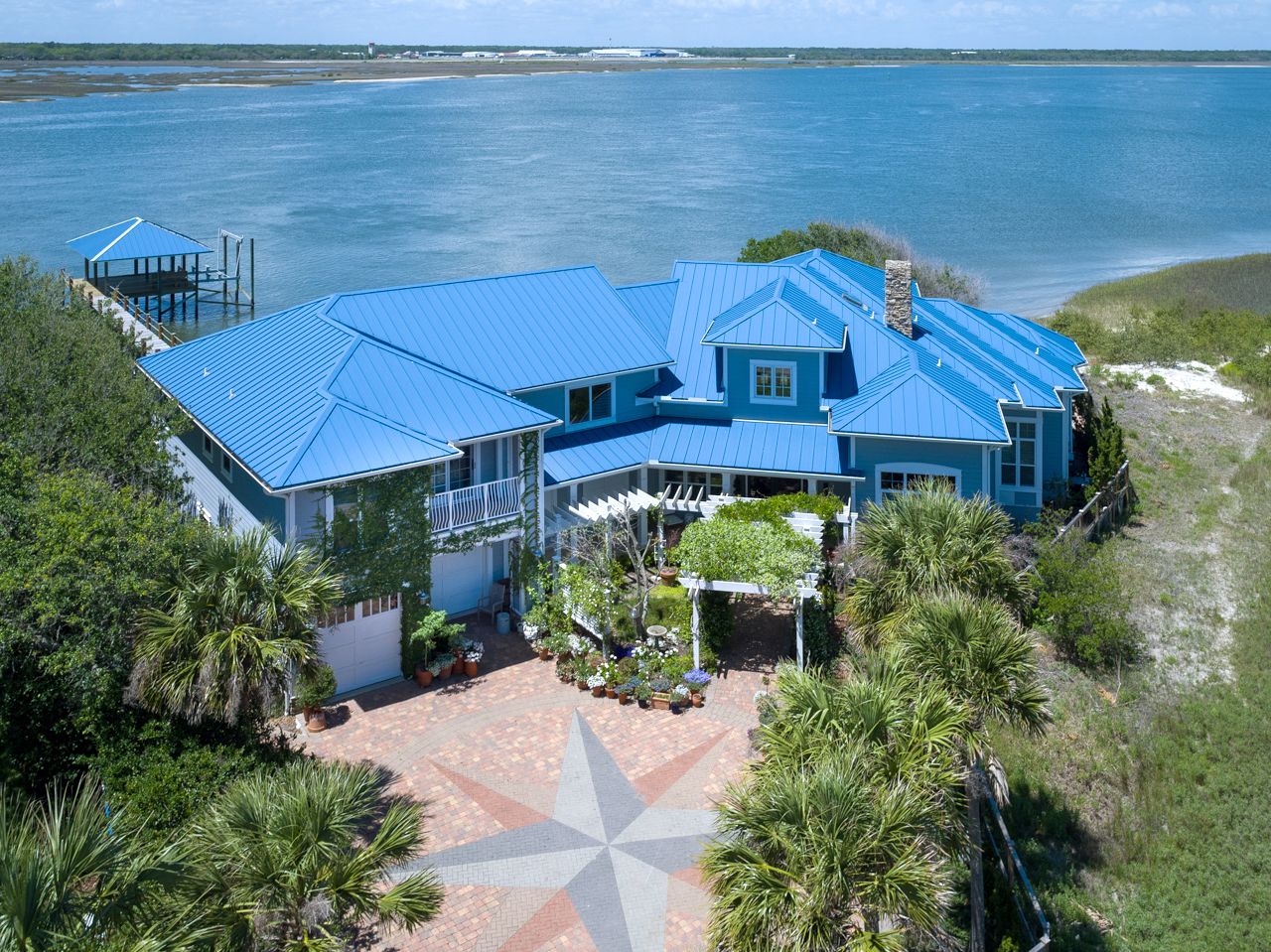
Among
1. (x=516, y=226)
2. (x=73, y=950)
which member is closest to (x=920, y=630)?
(x=73, y=950)

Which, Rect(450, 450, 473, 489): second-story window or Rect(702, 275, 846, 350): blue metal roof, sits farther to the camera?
Rect(702, 275, 846, 350): blue metal roof

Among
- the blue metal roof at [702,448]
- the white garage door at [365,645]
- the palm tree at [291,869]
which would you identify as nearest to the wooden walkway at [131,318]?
the blue metal roof at [702,448]

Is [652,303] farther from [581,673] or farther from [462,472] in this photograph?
[581,673]

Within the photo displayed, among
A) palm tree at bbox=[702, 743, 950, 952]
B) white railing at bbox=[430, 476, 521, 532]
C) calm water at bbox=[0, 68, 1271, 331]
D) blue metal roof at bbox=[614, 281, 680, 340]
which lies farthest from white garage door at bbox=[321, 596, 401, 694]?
calm water at bbox=[0, 68, 1271, 331]

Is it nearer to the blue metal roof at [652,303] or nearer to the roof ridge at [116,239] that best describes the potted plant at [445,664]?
the blue metal roof at [652,303]

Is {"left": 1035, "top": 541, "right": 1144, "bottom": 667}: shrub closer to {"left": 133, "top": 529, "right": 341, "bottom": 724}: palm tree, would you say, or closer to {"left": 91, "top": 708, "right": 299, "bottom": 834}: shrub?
{"left": 133, "top": 529, "right": 341, "bottom": 724}: palm tree

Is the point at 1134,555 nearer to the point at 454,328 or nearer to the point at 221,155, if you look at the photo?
the point at 454,328
